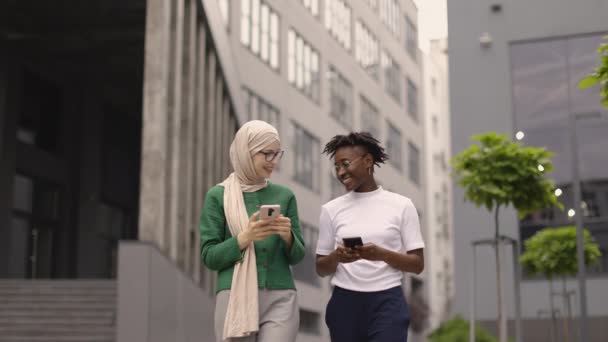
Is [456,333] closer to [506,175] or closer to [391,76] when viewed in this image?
[506,175]

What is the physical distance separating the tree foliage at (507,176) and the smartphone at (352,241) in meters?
12.8

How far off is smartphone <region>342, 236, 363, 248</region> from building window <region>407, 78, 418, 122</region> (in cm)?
5111

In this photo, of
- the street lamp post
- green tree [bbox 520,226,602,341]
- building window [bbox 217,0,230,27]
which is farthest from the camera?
building window [bbox 217,0,230,27]

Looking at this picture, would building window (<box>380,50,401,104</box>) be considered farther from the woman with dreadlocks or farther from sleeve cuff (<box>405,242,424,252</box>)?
sleeve cuff (<box>405,242,424,252</box>)

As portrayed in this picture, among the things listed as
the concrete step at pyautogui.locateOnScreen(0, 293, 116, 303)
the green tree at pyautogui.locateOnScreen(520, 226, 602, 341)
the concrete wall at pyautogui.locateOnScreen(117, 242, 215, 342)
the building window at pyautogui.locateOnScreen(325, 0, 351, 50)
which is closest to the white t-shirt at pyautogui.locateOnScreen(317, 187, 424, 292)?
the concrete wall at pyautogui.locateOnScreen(117, 242, 215, 342)

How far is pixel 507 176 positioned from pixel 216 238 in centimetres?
1294

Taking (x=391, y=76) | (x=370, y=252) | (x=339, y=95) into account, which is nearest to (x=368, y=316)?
(x=370, y=252)

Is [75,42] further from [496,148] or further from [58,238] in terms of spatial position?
[496,148]

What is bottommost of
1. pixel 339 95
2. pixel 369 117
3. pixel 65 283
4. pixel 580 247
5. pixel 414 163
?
pixel 65 283

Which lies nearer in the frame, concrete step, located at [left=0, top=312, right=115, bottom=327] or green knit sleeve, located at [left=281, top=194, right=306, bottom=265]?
green knit sleeve, located at [left=281, top=194, right=306, bottom=265]

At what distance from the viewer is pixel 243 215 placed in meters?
5.36

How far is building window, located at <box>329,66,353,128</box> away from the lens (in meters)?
47.2

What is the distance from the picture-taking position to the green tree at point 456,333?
19906 mm

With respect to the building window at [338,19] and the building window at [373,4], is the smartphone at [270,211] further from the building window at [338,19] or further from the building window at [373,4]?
the building window at [338,19]
